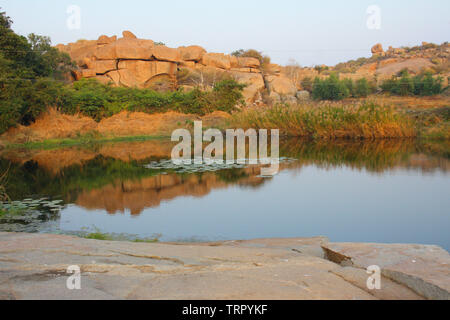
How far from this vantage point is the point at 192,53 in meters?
41.8

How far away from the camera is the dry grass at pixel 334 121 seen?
17.4 m

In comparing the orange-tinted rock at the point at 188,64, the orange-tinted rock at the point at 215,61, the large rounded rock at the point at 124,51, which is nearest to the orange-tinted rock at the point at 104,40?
the large rounded rock at the point at 124,51

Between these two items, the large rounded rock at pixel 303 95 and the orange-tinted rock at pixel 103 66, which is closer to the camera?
the orange-tinted rock at pixel 103 66

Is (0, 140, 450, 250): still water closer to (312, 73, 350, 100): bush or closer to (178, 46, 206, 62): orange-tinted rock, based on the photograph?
(312, 73, 350, 100): bush

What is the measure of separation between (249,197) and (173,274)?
5.63m

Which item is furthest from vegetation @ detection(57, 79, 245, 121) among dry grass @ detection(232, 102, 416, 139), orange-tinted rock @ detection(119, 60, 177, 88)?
orange-tinted rock @ detection(119, 60, 177, 88)

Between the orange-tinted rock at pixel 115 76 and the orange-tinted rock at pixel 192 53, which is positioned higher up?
the orange-tinted rock at pixel 192 53

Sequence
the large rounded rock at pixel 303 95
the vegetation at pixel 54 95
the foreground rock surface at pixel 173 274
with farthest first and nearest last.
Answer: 1. the large rounded rock at pixel 303 95
2. the vegetation at pixel 54 95
3. the foreground rock surface at pixel 173 274

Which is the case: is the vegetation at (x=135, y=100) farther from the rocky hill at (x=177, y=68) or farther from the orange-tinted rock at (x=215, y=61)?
the orange-tinted rock at (x=215, y=61)

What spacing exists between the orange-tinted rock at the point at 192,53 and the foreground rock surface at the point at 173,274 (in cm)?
3917

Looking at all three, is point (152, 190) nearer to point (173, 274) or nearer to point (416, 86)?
point (173, 274)

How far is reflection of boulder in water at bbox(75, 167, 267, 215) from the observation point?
8.28m

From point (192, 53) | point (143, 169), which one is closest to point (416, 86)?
point (192, 53)

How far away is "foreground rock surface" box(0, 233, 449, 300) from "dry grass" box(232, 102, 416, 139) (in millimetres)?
14505
